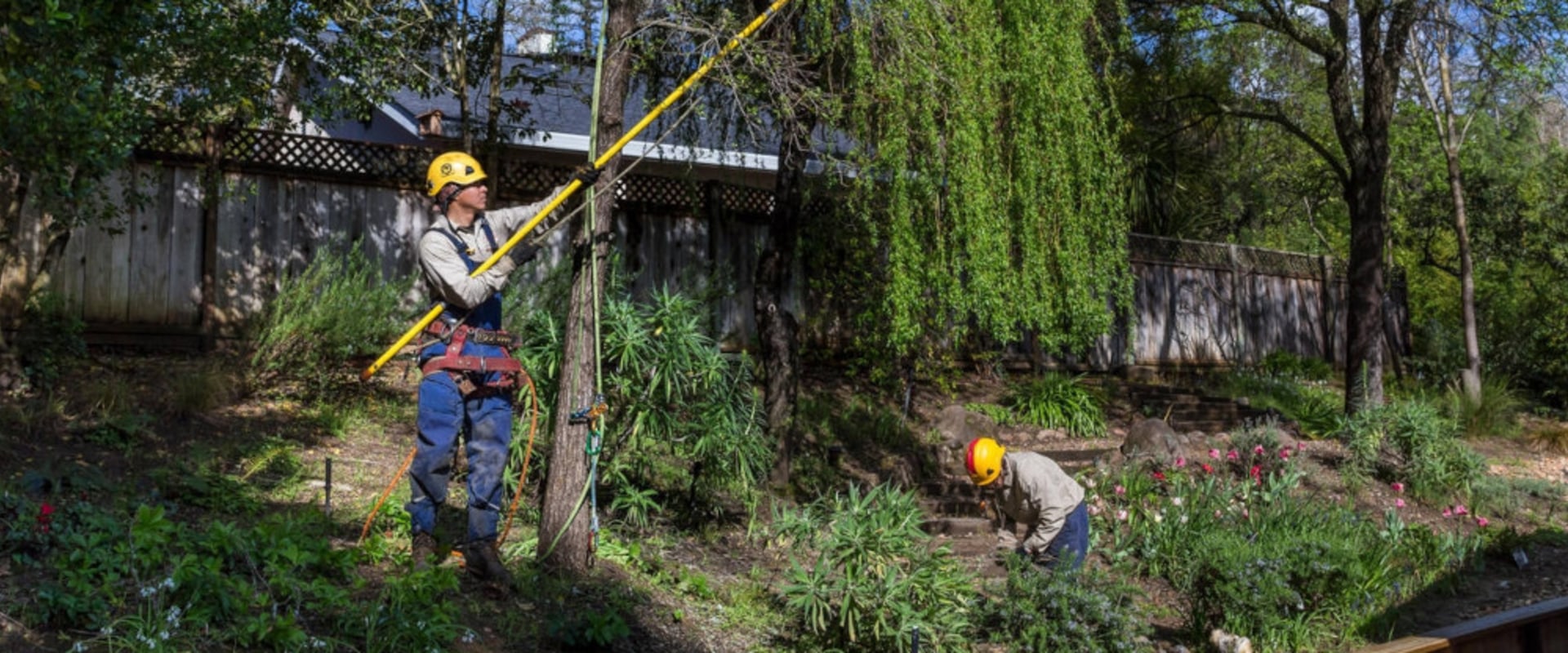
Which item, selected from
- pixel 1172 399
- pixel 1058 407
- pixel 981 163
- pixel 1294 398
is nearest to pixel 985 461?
pixel 981 163

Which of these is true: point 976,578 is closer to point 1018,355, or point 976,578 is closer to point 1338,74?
point 1018,355

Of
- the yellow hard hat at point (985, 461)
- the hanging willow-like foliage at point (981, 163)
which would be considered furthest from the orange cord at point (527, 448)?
the hanging willow-like foliage at point (981, 163)

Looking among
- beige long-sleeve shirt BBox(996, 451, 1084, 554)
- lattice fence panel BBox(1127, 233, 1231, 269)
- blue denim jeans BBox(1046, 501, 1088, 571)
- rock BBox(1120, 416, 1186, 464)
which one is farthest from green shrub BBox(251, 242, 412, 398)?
lattice fence panel BBox(1127, 233, 1231, 269)

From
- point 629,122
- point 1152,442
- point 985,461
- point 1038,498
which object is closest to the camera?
point 1038,498

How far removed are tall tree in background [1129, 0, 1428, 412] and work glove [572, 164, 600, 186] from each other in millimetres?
8693

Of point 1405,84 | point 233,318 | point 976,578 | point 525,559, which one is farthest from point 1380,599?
point 1405,84

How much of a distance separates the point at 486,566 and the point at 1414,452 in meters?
9.58

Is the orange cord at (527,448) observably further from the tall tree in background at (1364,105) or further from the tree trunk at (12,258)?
the tall tree in background at (1364,105)

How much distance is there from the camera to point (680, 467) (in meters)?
8.75

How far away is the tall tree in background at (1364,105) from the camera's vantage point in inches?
528

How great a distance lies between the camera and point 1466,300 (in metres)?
18.1

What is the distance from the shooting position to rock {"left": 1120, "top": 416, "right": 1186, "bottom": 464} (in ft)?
38.8

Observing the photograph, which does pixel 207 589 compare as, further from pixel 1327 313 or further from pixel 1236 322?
pixel 1327 313

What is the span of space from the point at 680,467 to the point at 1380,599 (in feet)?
14.4
